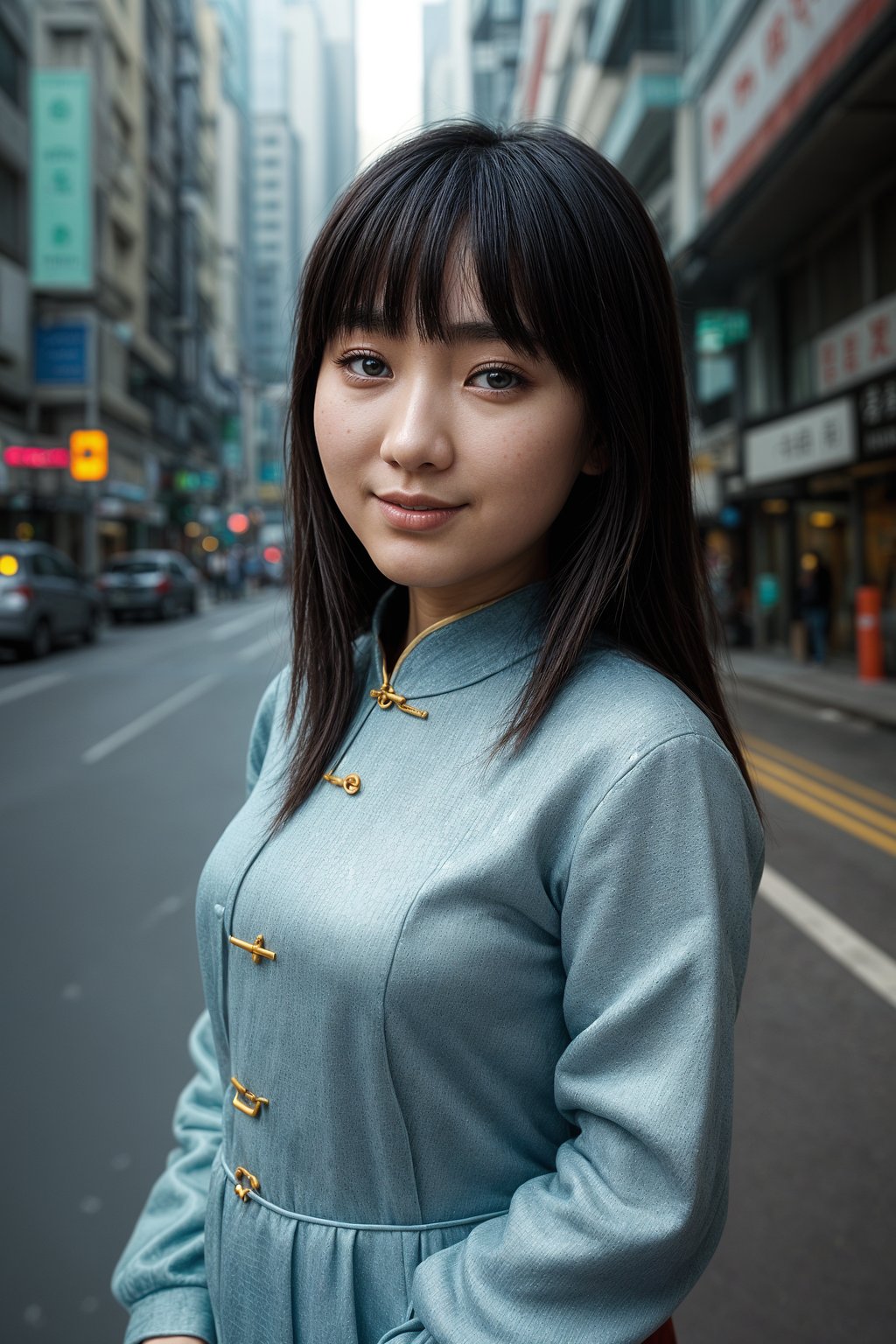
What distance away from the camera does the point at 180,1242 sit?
1299mm

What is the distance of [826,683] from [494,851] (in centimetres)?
1334

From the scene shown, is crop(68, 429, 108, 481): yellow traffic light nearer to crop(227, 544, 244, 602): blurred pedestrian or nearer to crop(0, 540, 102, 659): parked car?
crop(227, 544, 244, 602): blurred pedestrian

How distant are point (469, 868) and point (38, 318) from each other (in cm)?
3535

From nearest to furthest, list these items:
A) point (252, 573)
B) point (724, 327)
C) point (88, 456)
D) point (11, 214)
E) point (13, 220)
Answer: point (724, 327) → point (88, 456) → point (11, 214) → point (13, 220) → point (252, 573)

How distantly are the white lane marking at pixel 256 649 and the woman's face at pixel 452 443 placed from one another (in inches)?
622

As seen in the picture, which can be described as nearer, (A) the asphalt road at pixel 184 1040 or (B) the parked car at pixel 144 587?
(A) the asphalt road at pixel 184 1040

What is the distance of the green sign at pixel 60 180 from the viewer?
29.4 metres

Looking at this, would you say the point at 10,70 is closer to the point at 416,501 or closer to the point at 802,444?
the point at 802,444

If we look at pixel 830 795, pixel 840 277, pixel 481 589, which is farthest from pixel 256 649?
pixel 481 589

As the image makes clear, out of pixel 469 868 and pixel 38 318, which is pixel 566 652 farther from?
pixel 38 318

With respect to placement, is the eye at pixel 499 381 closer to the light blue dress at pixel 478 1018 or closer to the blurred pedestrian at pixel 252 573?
the light blue dress at pixel 478 1018

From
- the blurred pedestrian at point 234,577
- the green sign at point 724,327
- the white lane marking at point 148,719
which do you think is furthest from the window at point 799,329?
the blurred pedestrian at point 234,577

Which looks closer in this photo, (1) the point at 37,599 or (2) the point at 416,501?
(2) the point at 416,501

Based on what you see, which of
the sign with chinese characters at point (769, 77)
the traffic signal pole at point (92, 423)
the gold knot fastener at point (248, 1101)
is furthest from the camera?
the traffic signal pole at point (92, 423)
